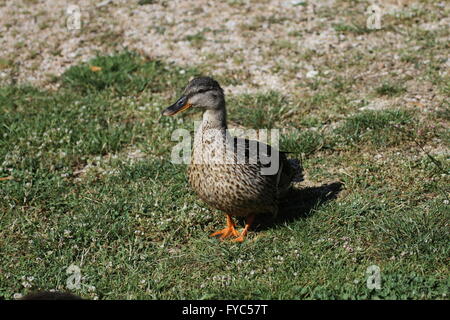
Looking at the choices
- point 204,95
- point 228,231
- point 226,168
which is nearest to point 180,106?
point 204,95

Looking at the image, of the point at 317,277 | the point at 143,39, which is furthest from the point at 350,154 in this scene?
the point at 143,39

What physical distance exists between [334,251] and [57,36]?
5968 millimetres

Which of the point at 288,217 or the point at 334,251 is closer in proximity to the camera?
the point at 334,251

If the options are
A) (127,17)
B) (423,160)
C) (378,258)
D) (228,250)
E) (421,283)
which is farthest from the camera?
(127,17)

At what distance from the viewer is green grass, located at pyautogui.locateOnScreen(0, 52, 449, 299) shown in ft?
13.9

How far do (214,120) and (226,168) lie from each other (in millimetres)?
451

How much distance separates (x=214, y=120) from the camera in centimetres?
481

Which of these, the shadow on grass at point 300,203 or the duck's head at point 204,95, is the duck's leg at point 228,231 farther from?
the duck's head at point 204,95

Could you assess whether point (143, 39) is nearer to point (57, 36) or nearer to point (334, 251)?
point (57, 36)

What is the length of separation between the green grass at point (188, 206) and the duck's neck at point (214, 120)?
0.85 metres

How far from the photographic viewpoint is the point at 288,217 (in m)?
5.09

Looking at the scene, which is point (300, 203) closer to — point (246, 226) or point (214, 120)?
point (246, 226)

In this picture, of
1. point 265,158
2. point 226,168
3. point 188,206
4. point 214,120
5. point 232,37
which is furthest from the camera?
point 232,37

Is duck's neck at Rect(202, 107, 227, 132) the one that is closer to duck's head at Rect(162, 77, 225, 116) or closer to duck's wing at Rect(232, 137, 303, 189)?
duck's head at Rect(162, 77, 225, 116)
